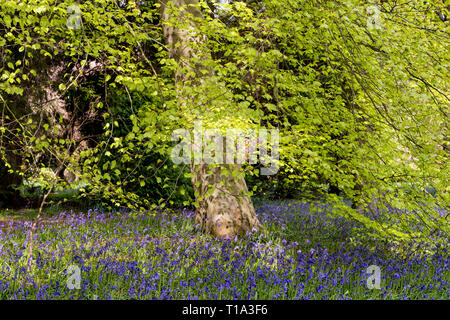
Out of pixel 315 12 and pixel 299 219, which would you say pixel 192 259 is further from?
pixel 299 219

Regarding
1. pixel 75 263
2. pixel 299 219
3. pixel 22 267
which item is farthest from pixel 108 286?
pixel 299 219

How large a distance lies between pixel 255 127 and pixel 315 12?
185 centimetres

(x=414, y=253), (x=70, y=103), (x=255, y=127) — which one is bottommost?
(x=414, y=253)

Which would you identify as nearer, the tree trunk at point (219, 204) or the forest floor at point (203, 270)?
the forest floor at point (203, 270)

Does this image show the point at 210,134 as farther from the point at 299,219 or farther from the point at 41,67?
the point at 41,67

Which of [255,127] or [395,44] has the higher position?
[395,44]

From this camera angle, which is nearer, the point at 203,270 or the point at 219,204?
the point at 203,270

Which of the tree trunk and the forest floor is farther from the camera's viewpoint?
the tree trunk

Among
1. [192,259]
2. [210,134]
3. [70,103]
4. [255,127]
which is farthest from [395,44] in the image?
[70,103]

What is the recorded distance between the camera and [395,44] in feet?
16.5

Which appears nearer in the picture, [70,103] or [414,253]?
[414,253]

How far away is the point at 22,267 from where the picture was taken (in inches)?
171
